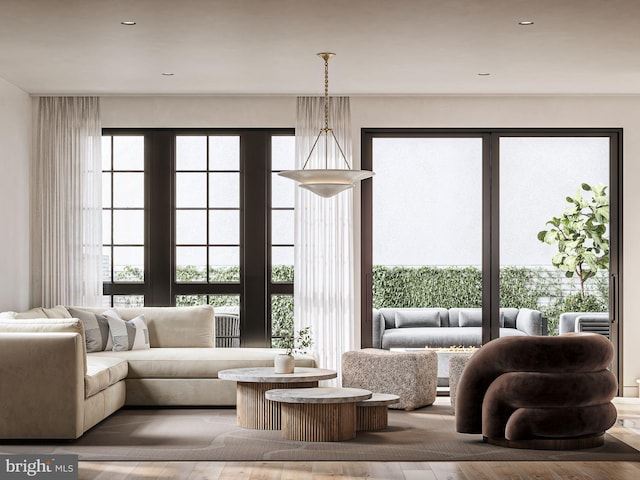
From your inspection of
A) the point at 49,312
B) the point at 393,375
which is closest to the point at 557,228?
the point at 393,375

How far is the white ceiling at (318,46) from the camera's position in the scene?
5.46m

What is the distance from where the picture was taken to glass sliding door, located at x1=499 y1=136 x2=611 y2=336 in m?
8.66

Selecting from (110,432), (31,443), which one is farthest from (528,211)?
(31,443)

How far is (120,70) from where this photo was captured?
7.32 meters

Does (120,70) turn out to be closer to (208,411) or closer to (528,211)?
(208,411)

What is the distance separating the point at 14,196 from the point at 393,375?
368cm

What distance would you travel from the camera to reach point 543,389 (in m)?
5.61

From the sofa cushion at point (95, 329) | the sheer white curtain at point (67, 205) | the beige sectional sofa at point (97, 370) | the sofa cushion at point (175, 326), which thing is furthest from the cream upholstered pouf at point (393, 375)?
the sheer white curtain at point (67, 205)

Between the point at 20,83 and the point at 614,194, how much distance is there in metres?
5.48

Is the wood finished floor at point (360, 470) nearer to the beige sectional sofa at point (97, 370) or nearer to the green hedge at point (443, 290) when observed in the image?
the beige sectional sofa at point (97, 370)

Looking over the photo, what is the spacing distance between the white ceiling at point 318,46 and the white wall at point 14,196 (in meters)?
0.23

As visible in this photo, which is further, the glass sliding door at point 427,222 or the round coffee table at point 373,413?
the glass sliding door at point 427,222

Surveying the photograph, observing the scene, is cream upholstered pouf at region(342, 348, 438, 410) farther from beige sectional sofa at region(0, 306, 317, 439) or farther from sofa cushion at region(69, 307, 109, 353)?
sofa cushion at region(69, 307, 109, 353)

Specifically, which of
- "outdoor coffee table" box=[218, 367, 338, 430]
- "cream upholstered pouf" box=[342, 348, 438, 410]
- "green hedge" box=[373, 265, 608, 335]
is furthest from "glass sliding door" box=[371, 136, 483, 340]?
"outdoor coffee table" box=[218, 367, 338, 430]
